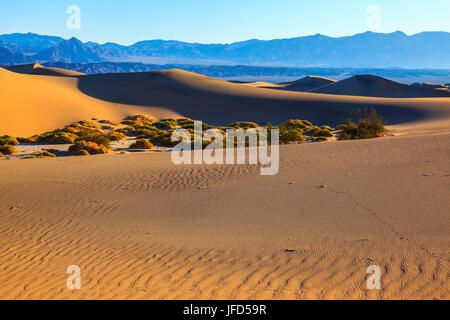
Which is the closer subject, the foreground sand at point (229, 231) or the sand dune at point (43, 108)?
the foreground sand at point (229, 231)

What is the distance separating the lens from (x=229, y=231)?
7305 millimetres

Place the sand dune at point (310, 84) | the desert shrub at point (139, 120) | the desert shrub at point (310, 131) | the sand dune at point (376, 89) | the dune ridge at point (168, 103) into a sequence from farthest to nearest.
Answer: the sand dune at point (310, 84), the sand dune at point (376, 89), the desert shrub at point (139, 120), the dune ridge at point (168, 103), the desert shrub at point (310, 131)

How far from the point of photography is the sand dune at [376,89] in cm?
6730

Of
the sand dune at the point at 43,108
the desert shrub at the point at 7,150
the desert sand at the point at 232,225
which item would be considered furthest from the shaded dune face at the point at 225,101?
the desert sand at the point at 232,225

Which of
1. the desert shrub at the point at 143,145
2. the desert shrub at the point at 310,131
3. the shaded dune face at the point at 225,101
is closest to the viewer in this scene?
the desert shrub at the point at 143,145

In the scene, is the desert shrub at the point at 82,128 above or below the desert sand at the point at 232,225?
above

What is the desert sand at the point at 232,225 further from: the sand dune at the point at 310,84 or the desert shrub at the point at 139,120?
the sand dune at the point at 310,84

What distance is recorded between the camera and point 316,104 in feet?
147

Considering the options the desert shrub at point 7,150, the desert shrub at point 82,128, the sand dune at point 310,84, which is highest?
the sand dune at point 310,84

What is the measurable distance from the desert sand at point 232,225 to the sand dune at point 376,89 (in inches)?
2234

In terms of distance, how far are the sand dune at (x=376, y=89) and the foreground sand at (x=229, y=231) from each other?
60.1m

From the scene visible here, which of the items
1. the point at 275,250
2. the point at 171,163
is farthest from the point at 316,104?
the point at 275,250

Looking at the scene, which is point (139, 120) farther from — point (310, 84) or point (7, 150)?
point (310, 84)

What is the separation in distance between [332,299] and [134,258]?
2.98 meters
